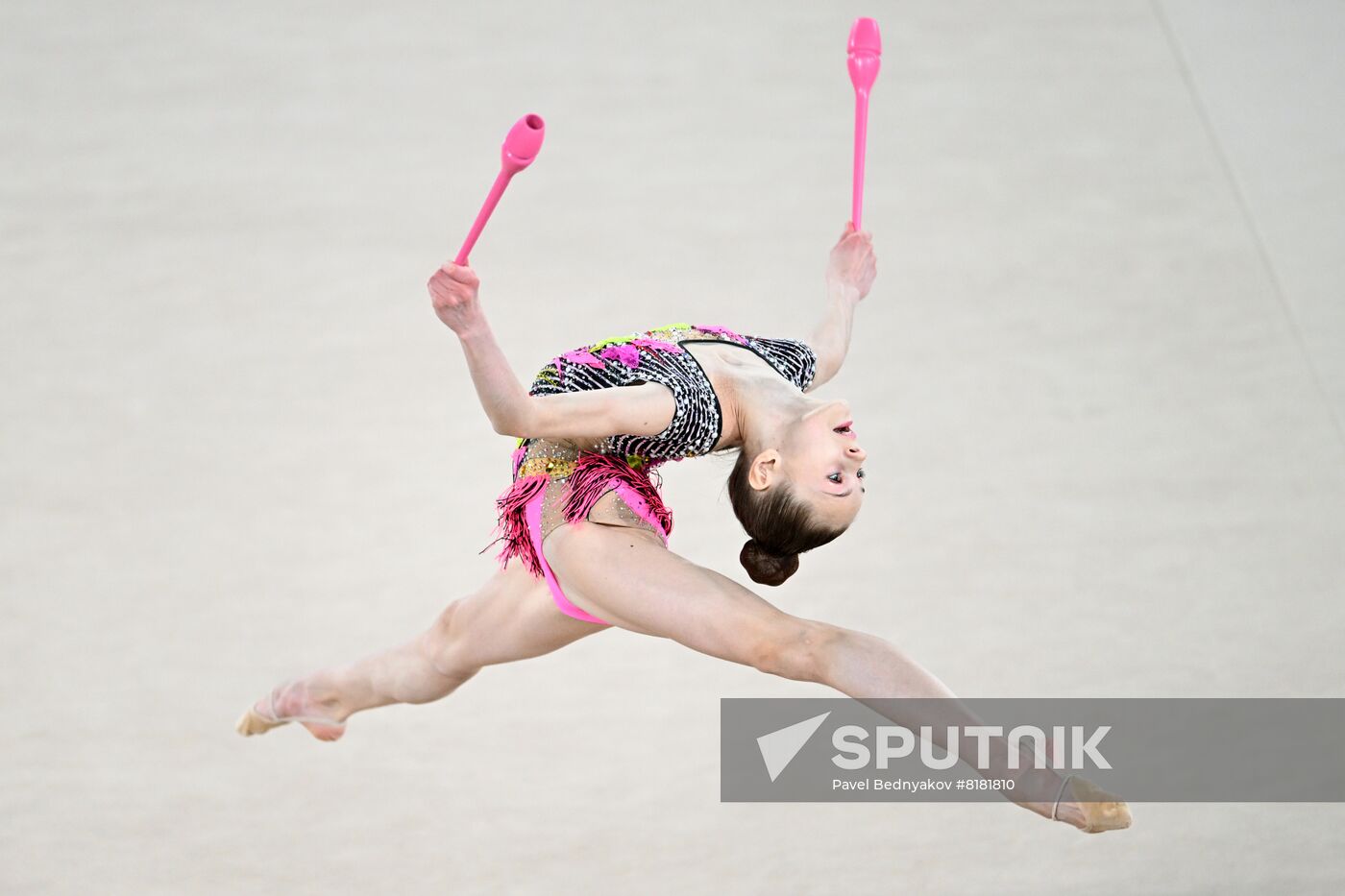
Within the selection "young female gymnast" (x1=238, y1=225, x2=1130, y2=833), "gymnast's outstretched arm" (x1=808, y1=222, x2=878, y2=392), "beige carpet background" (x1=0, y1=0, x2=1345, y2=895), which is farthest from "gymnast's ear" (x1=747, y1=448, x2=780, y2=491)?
"beige carpet background" (x1=0, y1=0, x2=1345, y2=895)

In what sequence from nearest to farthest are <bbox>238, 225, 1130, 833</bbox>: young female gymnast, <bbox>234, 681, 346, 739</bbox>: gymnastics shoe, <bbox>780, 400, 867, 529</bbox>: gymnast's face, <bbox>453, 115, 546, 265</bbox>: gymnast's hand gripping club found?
<bbox>453, 115, 546, 265</bbox>: gymnast's hand gripping club
<bbox>238, 225, 1130, 833</bbox>: young female gymnast
<bbox>780, 400, 867, 529</bbox>: gymnast's face
<bbox>234, 681, 346, 739</bbox>: gymnastics shoe

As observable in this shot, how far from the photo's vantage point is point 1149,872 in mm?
4754

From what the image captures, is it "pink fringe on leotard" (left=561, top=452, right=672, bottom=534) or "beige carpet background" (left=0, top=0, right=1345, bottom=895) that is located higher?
"beige carpet background" (left=0, top=0, right=1345, bottom=895)

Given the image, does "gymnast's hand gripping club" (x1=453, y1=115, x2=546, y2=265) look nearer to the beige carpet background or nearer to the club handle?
the club handle

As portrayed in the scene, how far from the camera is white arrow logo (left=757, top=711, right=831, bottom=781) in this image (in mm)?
4766

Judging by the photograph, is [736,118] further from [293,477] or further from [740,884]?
[740,884]

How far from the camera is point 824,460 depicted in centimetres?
260

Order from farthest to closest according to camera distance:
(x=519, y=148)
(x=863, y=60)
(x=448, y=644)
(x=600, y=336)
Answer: (x=600, y=336) < (x=448, y=644) < (x=863, y=60) < (x=519, y=148)

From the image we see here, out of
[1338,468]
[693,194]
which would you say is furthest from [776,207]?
[1338,468]

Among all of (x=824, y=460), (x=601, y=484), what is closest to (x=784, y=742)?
(x=601, y=484)

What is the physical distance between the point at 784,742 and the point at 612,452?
2.13 meters

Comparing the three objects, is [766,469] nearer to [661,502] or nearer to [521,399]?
[661,502]

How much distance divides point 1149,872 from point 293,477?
108 inches

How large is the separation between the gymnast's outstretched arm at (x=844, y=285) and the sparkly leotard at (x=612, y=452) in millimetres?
231
